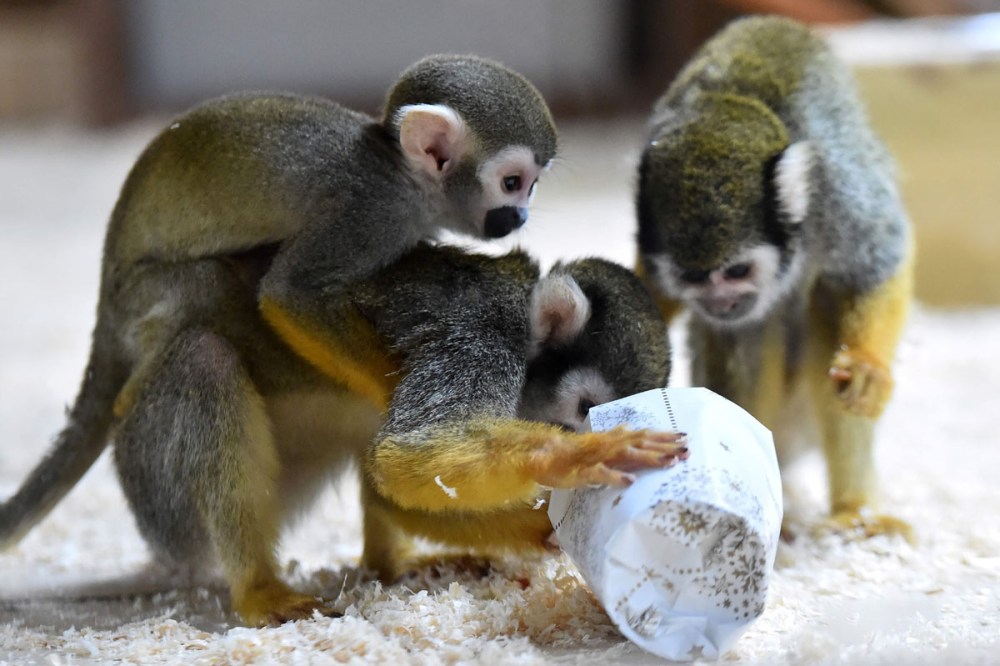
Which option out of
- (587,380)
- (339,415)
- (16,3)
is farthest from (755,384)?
(16,3)

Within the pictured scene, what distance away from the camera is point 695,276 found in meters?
3.38

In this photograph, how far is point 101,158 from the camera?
958 centimetres

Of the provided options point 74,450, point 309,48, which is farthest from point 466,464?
point 309,48

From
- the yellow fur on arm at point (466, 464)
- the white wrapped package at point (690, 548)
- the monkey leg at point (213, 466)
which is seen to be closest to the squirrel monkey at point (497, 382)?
the yellow fur on arm at point (466, 464)

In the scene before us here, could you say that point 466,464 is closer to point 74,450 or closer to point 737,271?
point 737,271

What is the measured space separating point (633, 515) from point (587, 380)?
67 cm

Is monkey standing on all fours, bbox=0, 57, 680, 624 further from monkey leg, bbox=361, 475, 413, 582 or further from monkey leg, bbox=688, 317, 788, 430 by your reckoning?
monkey leg, bbox=688, 317, 788, 430

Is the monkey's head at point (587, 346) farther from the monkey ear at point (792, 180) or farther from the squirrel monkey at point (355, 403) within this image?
the monkey ear at point (792, 180)

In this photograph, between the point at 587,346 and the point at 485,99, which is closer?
the point at 587,346

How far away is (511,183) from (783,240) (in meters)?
0.94

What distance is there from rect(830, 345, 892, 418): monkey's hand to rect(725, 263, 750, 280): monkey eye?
0.42 metres

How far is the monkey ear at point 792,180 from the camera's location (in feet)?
10.9

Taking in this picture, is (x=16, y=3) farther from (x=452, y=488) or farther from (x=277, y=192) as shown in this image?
(x=452, y=488)

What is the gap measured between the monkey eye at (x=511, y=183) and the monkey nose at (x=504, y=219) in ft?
0.18
